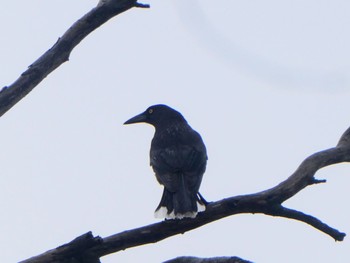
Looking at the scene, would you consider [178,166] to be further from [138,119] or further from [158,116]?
[138,119]

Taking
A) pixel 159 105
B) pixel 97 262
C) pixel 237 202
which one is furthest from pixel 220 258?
pixel 159 105

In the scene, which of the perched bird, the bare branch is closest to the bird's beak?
the perched bird

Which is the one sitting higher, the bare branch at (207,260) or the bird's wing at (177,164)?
the bird's wing at (177,164)

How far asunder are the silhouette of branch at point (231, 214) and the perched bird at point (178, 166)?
8.6 inches

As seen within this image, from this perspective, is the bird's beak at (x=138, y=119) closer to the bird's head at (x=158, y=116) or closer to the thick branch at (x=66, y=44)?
the bird's head at (x=158, y=116)

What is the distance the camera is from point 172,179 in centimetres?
751

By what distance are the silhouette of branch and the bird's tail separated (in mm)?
136

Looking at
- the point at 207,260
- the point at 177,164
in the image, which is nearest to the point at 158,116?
the point at 177,164

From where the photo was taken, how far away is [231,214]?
604cm

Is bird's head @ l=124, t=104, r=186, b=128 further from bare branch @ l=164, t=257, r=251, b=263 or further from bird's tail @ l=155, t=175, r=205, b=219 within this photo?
bare branch @ l=164, t=257, r=251, b=263

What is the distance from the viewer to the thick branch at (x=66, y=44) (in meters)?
6.78

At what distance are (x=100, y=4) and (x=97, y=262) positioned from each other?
2370 millimetres

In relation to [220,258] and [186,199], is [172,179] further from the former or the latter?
[220,258]

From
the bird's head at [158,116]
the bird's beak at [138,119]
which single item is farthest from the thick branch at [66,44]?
the bird's beak at [138,119]
